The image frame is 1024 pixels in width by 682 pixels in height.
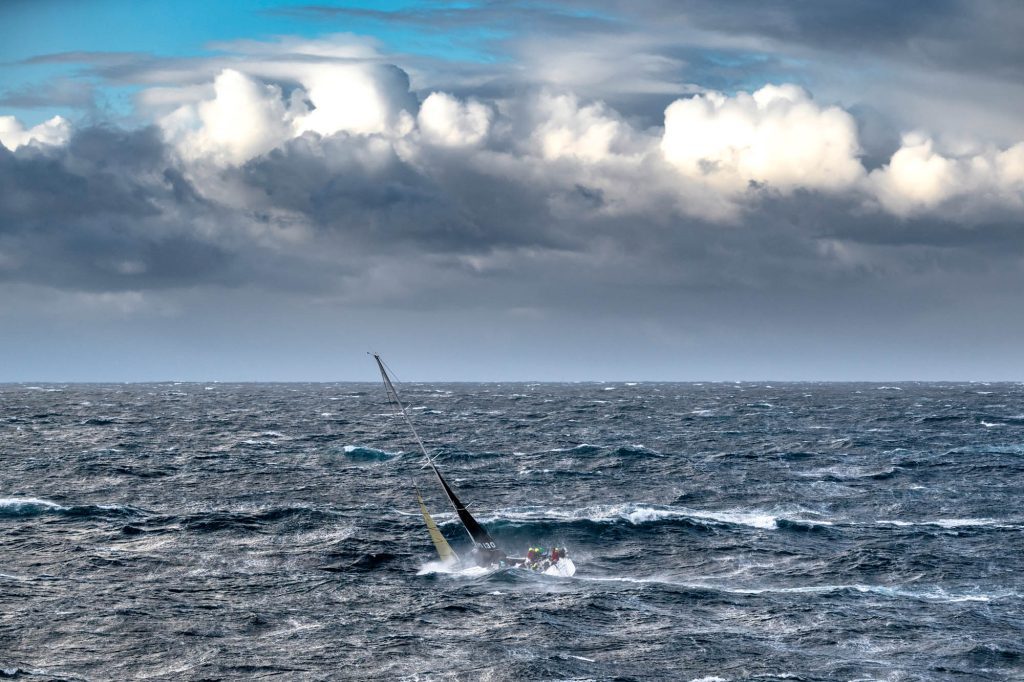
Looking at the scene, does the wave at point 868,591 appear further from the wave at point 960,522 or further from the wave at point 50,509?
the wave at point 50,509

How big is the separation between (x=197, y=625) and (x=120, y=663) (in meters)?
5.44

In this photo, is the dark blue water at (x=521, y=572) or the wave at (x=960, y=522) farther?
the wave at (x=960, y=522)

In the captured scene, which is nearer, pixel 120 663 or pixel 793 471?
pixel 120 663

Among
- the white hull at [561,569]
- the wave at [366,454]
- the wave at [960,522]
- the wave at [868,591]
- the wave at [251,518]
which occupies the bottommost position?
the wave at [868,591]

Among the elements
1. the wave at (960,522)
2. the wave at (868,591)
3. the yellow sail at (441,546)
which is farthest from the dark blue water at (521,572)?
Result: the yellow sail at (441,546)

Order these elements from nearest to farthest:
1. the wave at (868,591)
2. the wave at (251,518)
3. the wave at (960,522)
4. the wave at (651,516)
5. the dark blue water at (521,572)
→ the dark blue water at (521,572), the wave at (868,591), the wave at (251,518), the wave at (960,522), the wave at (651,516)

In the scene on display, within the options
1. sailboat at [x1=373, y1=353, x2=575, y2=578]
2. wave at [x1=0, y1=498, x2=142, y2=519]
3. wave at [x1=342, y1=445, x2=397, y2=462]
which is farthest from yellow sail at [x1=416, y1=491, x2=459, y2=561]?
wave at [x1=342, y1=445, x2=397, y2=462]

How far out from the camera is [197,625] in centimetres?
4594

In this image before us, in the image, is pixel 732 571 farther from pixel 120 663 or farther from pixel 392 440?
pixel 392 440

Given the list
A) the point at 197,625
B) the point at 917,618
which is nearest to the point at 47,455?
the point at 197,625

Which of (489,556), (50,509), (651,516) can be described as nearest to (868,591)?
(489,556)

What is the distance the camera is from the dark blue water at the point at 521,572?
137 feet

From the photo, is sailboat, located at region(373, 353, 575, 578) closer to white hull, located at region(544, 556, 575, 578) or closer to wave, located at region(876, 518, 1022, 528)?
white hull, located at region(544, 556, 575, 578)

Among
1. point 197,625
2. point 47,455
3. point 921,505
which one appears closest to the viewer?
point 197,625
